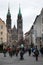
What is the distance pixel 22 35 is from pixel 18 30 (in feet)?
13.9

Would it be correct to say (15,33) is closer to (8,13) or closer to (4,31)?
(8,13)

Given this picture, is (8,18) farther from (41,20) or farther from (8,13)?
(41,20)

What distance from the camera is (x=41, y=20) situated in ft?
266

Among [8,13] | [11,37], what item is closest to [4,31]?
[11,37]

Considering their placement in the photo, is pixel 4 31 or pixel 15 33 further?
pixel 15 33

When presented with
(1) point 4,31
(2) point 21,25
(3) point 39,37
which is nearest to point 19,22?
(2) point 21,25

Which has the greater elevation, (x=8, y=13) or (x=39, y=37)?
(x=8, y=13)

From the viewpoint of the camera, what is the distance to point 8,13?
181875mm

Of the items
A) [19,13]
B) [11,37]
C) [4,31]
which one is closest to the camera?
[4,31]

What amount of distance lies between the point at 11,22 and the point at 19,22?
529 cm

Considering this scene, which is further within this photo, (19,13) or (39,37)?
(19,13)

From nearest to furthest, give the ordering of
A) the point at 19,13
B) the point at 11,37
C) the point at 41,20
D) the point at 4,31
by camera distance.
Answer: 1. the point at 41,20
2. the point at 4,31
3. the point at 11,37
4. the point at 19,13

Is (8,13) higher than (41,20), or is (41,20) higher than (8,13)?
(8,13)

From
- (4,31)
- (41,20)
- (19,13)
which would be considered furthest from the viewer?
(19,13)
